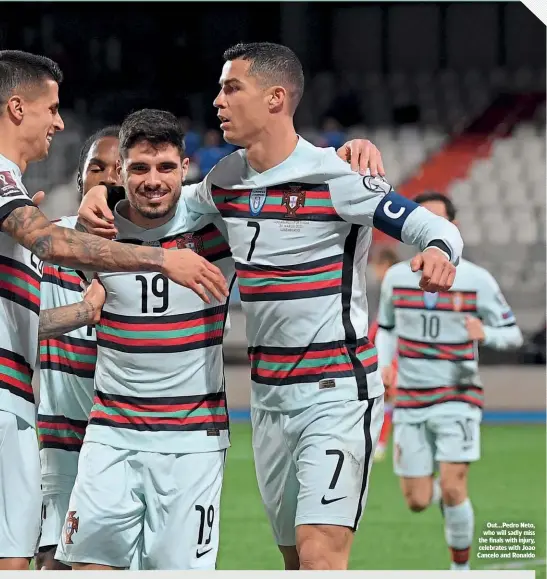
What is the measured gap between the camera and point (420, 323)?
7.37 metres

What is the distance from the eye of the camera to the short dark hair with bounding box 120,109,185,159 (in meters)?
4.43

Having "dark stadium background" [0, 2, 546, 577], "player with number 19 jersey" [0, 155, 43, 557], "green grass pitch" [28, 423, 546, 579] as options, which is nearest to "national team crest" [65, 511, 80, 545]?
"player with number 19 jersey" [0, 155, 43, 557]

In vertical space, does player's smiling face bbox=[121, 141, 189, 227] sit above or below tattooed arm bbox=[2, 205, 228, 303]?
above

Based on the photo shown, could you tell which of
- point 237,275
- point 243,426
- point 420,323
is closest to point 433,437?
point 420,323

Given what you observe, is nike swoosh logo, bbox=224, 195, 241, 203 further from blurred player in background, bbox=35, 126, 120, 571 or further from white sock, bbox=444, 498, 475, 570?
white sock, bbox=444, 498, 475, 570

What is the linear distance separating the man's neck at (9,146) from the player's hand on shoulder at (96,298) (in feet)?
1.96

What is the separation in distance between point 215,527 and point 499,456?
770 cm

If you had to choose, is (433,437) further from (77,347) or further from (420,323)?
(77,347)

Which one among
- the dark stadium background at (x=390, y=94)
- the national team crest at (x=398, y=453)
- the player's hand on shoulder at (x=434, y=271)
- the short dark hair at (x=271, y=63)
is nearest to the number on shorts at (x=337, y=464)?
the player's hand on shoulder at (x=434, y=271)

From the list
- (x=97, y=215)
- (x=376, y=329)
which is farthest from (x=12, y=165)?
(x=376, y=329)

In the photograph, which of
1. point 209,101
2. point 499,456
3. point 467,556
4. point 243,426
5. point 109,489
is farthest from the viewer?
point 209,101

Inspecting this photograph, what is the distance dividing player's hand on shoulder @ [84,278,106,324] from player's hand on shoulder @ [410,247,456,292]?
46.5 inches

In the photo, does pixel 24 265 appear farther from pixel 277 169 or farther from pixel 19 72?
pixel 277 169

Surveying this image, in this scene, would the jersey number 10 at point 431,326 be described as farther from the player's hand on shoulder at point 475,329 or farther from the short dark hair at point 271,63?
the short dark hair at point 271,63
